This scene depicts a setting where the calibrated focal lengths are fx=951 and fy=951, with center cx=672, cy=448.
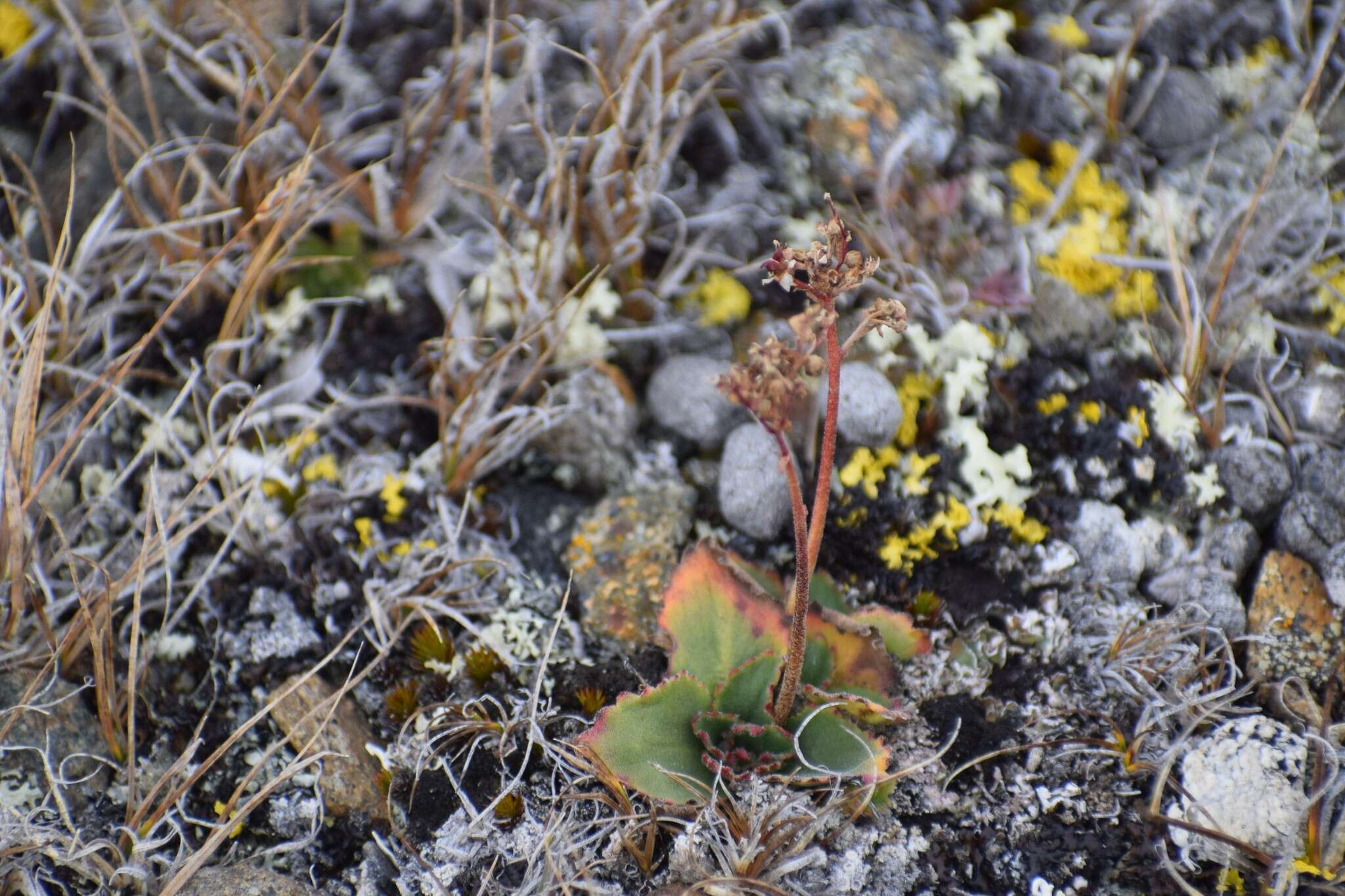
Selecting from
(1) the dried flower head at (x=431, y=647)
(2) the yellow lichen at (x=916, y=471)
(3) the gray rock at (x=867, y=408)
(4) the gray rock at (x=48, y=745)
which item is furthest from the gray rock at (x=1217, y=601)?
(4) the gray rock at (x=48, y=745)

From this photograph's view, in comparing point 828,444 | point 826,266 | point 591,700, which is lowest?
point 591,700

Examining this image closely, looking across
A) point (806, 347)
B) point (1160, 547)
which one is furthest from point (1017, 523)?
point (806, 347)

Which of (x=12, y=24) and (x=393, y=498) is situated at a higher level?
(x=12, y=24)

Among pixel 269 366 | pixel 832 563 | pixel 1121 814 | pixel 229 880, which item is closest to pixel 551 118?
pixel 269 366

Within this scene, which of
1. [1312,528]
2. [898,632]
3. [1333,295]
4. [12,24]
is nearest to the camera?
[898,632]

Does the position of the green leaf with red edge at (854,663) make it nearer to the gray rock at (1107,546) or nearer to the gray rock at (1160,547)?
the gray rock at (1107,546)

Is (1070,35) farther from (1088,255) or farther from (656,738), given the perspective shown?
(656,738)

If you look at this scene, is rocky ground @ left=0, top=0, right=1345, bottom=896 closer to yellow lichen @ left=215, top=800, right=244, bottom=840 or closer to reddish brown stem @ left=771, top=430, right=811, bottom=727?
yellow lichen @ left=215, top=800, right=244, bottom=840
